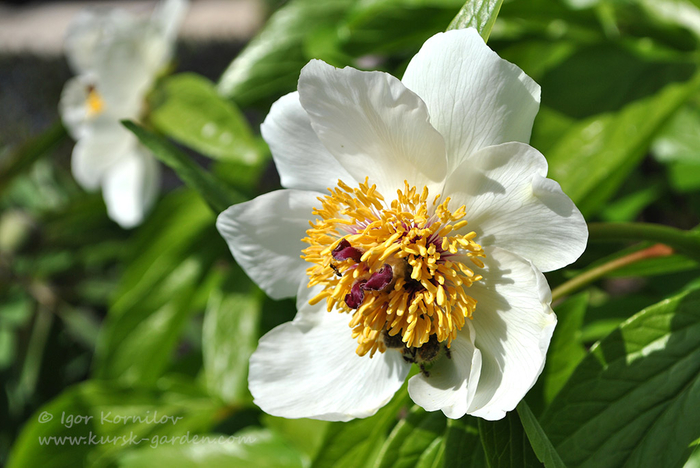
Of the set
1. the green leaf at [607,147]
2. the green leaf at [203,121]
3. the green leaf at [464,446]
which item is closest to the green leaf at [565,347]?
the green leaf at [464,446]

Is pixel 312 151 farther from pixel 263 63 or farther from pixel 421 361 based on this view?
pixel 263 63

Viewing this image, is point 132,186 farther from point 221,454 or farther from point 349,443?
point 349,443

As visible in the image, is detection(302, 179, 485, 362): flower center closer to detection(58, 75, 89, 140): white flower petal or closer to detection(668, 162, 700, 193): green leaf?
detection(668, 162, 700, 193): green leaf

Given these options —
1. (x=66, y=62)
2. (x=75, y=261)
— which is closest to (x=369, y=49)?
(x=75, y=261)

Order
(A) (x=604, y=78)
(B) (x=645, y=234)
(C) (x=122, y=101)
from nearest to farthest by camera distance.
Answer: (B) (x=645, y=234), (A) (x=604, y=78), (C) (x=122, y=101)

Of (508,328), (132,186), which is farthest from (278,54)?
(508,328)

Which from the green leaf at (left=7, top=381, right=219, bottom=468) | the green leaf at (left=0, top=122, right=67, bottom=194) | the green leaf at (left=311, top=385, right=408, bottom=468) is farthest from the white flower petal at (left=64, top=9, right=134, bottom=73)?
the green leaf at (left=311, top=385, right=408, bottom=468)
